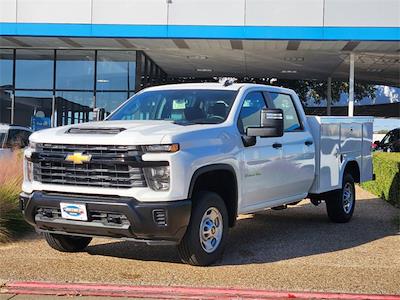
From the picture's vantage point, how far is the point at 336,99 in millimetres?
34344

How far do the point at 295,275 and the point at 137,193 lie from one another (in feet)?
6.09

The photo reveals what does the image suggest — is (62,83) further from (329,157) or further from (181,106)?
(181,106)

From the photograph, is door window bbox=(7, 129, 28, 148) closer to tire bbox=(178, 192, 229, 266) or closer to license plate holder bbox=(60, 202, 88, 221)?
license plate holder bbox=(60, 202, 88, 221)

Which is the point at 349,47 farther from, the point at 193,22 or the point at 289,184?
the point at 289,184

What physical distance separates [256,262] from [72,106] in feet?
48.0

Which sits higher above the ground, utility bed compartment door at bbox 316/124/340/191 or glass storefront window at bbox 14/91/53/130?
glass storefront window at bbox 14/91/53/130

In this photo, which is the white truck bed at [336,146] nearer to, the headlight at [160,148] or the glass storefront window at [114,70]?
the headlight at [160,148]

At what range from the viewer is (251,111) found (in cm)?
711

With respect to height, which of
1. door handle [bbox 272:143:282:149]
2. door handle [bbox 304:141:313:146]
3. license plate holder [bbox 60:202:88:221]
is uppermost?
door handle [bbox 304:141:313:146]

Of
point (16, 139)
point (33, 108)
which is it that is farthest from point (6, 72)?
point (16, 139)

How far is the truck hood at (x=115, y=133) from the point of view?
5621 millimetres

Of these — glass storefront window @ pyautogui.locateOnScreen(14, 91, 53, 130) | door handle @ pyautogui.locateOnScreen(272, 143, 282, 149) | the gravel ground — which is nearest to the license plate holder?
the gravel ground

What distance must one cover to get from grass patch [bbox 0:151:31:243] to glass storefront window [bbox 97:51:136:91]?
1144 centimetres

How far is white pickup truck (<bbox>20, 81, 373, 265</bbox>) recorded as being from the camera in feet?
18.4
